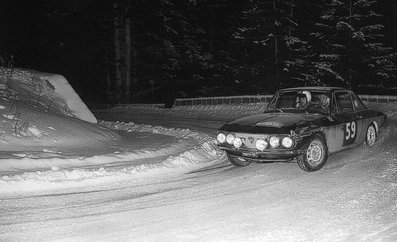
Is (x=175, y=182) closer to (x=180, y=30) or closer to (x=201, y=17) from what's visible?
(x=180, y=30)

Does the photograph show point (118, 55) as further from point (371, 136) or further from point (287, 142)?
point (287, 142)

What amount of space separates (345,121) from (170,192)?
4300 millimetres

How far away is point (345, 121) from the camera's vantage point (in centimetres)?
920

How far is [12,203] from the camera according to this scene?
21.1ft

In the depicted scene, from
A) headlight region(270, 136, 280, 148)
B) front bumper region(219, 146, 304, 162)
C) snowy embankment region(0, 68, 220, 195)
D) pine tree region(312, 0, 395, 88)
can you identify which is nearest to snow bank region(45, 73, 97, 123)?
snowy embankment region(0, 68, 220, 195)

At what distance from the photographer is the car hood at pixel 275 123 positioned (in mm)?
7953

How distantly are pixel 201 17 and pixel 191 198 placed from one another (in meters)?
33.3

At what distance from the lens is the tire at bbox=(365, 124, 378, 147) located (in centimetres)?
1031

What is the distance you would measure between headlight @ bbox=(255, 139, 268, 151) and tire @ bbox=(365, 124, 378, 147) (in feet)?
11.8

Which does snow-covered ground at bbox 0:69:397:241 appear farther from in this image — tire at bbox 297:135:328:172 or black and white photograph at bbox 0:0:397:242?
tire at bbox 297:135:328:172

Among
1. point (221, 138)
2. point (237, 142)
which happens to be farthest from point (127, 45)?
point (237, 142)

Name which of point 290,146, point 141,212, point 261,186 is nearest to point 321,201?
point 261,186

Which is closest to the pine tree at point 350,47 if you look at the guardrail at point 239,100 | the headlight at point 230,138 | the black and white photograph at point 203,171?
the guardrail at point 239,100

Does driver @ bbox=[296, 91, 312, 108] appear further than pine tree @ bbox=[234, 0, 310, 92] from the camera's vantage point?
No
